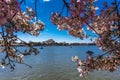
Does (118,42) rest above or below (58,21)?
below

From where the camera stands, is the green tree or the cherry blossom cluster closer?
the cherry blossom cluster

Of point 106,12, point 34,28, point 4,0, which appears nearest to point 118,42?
point 106,12

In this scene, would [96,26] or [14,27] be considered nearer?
[14,27]

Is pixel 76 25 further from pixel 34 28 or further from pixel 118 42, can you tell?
pixel 34 28

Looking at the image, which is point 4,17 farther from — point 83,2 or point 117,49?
point 117,49

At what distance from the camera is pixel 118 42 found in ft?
27.5

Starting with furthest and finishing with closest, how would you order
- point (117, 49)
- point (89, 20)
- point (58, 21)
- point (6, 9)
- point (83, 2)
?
point (117, 49) → point (58, 21) → point (89, 20) → point (83, 2) → point (6, 9)

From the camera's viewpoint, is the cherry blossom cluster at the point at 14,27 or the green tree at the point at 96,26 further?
the green tree at the point at 96,26

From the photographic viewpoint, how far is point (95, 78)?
53656 millimetres

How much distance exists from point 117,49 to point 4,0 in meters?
5.42

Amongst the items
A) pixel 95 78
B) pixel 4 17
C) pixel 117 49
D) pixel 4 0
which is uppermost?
pixel 4 0

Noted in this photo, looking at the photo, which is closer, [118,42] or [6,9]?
[6,9]

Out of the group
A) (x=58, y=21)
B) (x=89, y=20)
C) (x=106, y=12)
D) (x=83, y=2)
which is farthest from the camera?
(x=106, y=12)

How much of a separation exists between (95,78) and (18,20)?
47.2 metres
